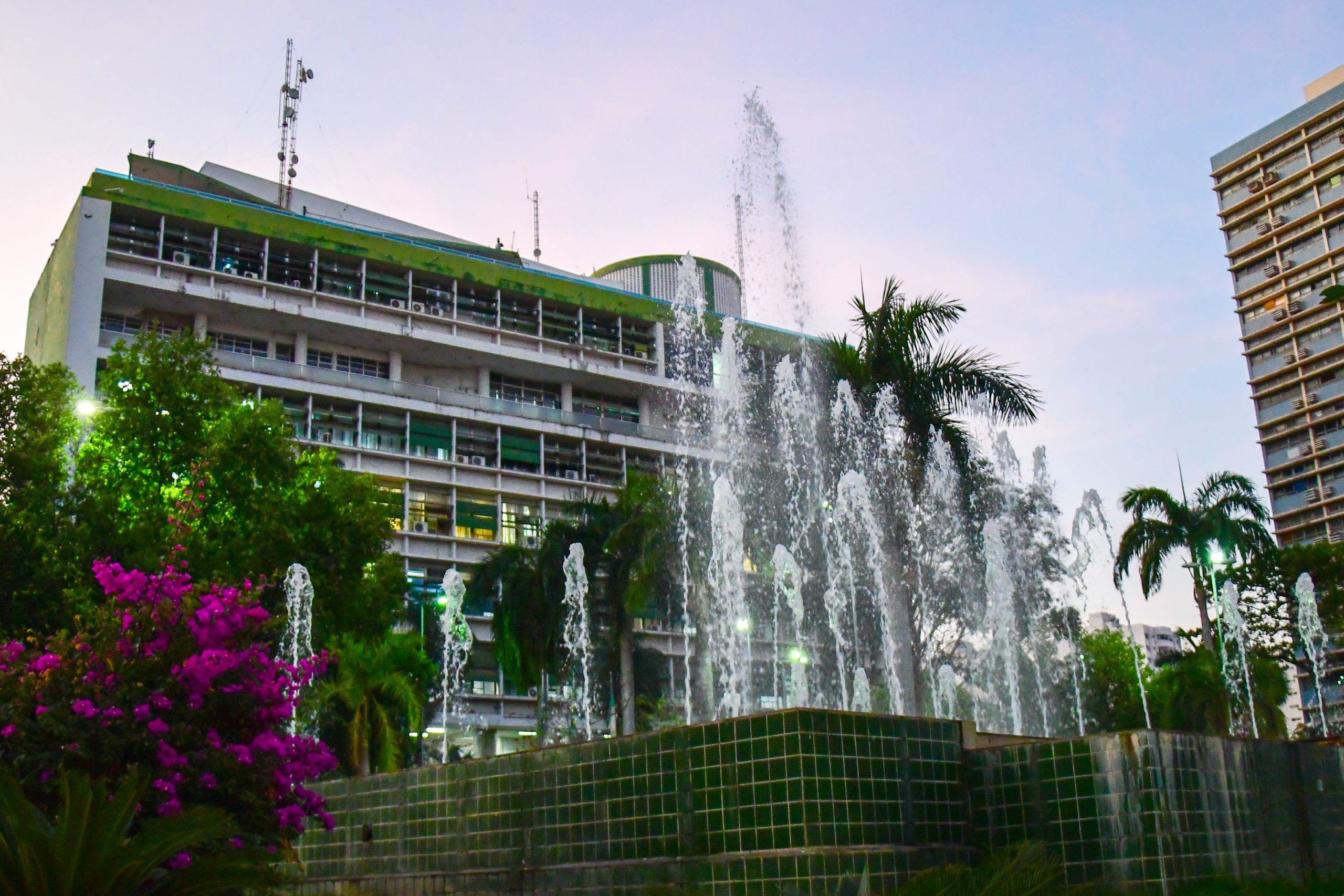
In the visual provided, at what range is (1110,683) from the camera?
53719 mm

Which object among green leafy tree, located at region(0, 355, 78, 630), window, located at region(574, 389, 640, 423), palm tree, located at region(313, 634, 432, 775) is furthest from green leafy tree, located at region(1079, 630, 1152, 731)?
green leafy tree, located at region(0, 355, 78, 630)

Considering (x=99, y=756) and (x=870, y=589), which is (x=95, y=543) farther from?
(x=870, y=589)

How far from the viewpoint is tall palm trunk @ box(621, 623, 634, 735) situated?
3466 cm

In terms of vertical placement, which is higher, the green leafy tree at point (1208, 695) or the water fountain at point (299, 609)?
the water fountain at point (299, 609)

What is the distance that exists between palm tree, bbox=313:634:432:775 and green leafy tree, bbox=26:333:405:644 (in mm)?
3681

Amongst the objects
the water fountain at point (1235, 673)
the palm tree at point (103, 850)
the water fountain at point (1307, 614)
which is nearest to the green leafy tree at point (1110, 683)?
the water fountain at point (1235, 673)

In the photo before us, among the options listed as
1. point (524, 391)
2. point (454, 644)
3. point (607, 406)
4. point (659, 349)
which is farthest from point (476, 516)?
point (659, 349)

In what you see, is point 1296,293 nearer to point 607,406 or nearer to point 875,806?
point 607,406

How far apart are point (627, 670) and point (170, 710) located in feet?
80.3

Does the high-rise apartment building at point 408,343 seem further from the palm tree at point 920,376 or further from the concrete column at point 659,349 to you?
the palm tree at point 920,376

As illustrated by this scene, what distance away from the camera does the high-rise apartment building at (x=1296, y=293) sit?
80.8 metres

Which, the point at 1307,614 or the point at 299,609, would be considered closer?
the point at 299,609

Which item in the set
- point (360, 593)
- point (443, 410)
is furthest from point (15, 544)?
point (443, 410)

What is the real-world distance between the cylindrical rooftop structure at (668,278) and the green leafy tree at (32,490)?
44294 mm
